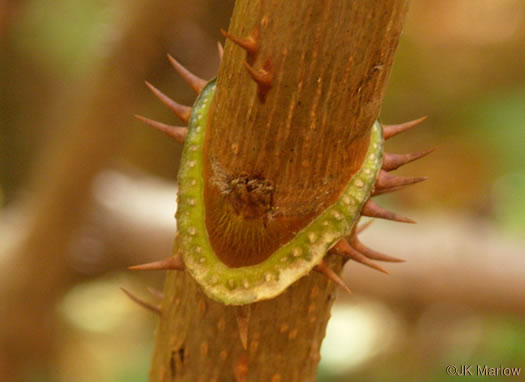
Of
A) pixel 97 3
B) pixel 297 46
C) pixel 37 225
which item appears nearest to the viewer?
pixel 297 46

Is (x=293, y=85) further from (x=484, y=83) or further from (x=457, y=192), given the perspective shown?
(x=457, y=192)

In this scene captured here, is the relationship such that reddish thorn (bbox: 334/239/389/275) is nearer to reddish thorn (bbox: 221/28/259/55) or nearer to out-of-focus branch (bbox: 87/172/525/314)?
reddish thorn (bbox: 221/28/259/55)

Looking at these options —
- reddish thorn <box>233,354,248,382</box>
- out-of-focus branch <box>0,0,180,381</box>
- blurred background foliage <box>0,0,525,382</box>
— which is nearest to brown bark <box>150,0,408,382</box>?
reddish thorn <box>233,354,248,382</box>

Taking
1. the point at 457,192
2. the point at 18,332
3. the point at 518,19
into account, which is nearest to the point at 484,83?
the point at 518,19

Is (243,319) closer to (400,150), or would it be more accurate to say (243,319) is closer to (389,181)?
(389,181)

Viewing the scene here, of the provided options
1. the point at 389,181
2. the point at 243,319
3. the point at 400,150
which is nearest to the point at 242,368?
the point at 243,319

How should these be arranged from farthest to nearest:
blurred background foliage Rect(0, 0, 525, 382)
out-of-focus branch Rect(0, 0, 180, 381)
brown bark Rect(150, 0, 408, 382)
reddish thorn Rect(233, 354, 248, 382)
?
blurred background foliage Rect(0, 0, 525, 382)
out-of-focus branch Rect(0, 0, 180, 381)
reddish thorn Rect(233, 354, 248, 382)
brown bark Rect(150, 0, 408, 382)
